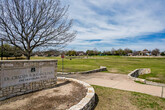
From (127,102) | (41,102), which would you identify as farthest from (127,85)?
(41,102)

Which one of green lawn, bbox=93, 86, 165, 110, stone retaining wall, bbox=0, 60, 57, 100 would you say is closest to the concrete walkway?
green lawn, bbox=93, 86, 165, 110

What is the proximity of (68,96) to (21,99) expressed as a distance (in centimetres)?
201

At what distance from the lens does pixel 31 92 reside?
17.8ft

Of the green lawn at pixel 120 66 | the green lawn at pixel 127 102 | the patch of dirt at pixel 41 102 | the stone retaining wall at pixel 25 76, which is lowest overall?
the green lawn at pixel 120 66

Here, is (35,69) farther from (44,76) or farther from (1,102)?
(1,102)

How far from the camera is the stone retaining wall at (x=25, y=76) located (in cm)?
466

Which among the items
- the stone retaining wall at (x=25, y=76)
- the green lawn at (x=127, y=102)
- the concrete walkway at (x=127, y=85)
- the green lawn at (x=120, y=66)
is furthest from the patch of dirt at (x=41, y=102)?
the green lawn at (x=120, y=66)

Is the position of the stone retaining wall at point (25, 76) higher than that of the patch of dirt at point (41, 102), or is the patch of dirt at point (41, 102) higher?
the stone retaining wall at point (25, 76)

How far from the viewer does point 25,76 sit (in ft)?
17.4

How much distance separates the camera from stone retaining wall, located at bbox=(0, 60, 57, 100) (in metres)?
4.66

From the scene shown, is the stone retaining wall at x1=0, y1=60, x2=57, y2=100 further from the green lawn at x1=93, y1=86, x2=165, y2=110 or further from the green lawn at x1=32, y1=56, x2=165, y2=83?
the green lawn at x1=32, y1=56, x2=165, y2=83

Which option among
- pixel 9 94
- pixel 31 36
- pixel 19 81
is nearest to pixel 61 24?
pixel 31 36

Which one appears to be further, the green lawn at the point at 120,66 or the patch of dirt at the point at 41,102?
the green lawn at the point at 120,66

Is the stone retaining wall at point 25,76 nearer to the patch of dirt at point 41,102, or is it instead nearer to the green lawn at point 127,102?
the patch of dirt at point 41,102
